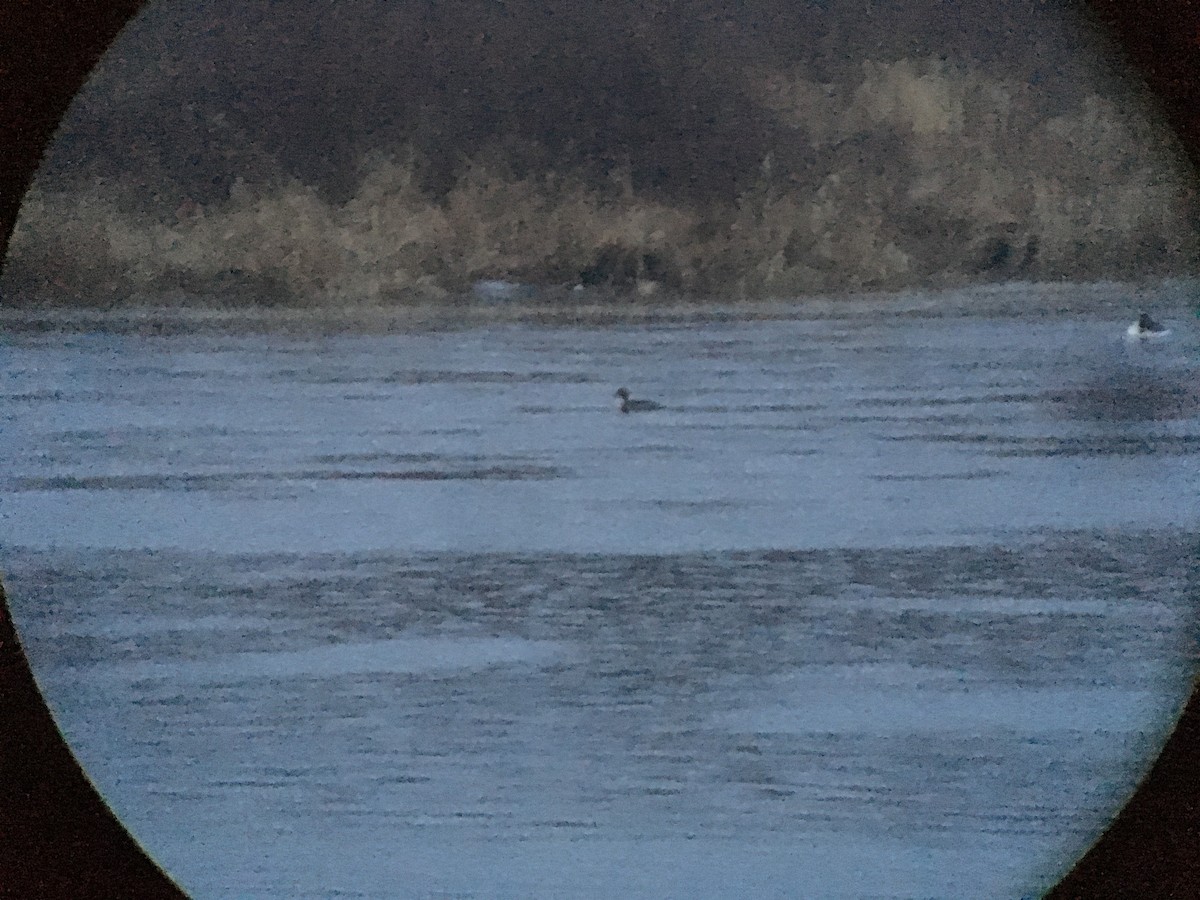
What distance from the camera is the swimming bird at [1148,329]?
2.12 ft

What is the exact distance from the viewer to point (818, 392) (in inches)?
25.9

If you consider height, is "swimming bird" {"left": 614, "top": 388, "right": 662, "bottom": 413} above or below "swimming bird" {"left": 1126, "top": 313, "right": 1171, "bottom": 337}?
below

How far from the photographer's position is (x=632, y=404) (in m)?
0.66

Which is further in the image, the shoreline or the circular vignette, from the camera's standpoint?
the circular vignette

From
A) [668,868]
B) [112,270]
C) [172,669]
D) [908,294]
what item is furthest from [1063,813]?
[112,270]

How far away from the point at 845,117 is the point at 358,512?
1.52ft

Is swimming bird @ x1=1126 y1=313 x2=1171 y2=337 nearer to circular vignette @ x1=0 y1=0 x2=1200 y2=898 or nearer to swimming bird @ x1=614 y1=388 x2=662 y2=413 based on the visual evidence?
circular vignette @ x1=0 y1=0 x2=1200 y2=898

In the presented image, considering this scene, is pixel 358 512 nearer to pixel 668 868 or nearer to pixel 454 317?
pixel 454 317

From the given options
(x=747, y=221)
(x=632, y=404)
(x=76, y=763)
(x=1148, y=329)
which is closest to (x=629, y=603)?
(x=632, y=404)

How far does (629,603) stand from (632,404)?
146 mm

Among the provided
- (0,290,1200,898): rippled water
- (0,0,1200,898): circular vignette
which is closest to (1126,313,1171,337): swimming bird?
(0,290,1200,898): rippled water

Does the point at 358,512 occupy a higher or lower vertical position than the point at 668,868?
higher

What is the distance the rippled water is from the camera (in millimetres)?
638

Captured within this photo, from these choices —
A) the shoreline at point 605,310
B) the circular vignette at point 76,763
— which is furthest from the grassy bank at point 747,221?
the circular vignette at point 76,763
